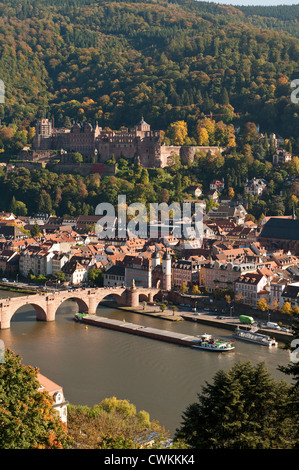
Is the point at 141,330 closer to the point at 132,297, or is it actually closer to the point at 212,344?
the point at 212,344

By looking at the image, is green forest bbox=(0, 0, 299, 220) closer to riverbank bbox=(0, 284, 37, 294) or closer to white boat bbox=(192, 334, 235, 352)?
riverbank bbox=(0, 284, 37, 294)

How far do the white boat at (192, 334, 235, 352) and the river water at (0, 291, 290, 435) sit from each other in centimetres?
32

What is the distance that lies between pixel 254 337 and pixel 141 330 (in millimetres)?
4585

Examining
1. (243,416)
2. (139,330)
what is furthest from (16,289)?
(243,416)

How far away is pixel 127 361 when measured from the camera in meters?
24.2

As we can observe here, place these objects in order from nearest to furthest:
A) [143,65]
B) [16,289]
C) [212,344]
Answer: [212,344]
[16,289]
[143,65]

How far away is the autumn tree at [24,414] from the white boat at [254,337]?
51.4ft

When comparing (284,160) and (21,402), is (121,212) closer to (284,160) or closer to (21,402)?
(284,160)

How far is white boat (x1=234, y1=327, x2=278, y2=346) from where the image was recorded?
1057 inches

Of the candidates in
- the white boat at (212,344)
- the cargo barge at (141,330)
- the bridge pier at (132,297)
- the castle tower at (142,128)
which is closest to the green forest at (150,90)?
the castle tower at (142,128)

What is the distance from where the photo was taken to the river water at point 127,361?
20234 millimetres

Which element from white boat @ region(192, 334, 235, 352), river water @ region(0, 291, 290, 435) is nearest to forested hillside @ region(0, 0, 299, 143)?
river water @ region(0, 291, 290, 435)

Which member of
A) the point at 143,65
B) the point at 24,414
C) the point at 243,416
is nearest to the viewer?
the point at 24,414

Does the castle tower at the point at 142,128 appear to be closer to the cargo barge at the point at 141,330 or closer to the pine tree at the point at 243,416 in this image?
the cargo barge at the point at 141,330
